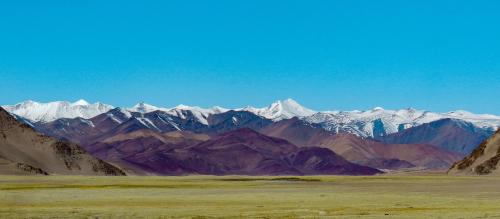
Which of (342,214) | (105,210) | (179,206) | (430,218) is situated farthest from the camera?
(179,206)

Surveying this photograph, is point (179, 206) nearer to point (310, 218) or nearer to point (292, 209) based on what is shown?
point (292, 209)

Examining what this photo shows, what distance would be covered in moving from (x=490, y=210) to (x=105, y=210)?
1287 inches

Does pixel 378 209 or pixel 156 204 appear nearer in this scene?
pixel 378 209

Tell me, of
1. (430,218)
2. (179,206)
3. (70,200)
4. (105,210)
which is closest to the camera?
(430,218)

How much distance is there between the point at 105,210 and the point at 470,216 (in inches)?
1217

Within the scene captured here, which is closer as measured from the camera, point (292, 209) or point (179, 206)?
point (292, 209)

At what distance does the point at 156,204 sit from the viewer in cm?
8619

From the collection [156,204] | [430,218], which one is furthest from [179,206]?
[430,218]

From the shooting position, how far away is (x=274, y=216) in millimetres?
66438

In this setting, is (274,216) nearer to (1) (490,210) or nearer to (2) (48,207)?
(1) (490,210)

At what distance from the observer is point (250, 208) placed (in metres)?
→ 77.9

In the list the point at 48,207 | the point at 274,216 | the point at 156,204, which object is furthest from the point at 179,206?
the point at 274,216

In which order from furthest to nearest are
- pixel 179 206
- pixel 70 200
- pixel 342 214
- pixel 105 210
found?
1. pixel 70 200
2. pixel 179 206
3. pixel 105 210
4. pixel 342 214

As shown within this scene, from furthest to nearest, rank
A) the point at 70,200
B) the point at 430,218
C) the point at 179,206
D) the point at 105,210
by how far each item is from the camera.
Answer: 1. the point at 70,200
2. the point at 179,206
3. the point at 105,210
4. the point at 430,218
